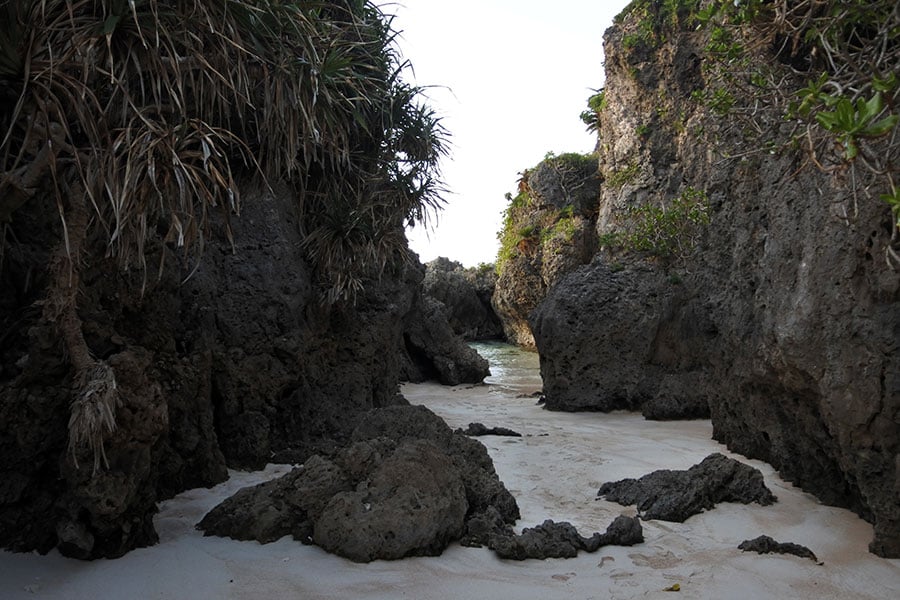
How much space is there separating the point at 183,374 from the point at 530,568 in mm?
2948

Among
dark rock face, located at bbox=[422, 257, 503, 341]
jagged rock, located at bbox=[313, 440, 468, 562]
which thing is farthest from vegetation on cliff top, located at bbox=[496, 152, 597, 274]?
jagged rock, located at bbox=[313, 440, 468, 562]

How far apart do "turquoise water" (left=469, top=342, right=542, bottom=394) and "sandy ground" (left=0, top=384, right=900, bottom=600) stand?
30.5 feet

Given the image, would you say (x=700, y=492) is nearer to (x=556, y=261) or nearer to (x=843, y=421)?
(x=843, y=421)

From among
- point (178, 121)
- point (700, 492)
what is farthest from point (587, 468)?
point (178, 121)

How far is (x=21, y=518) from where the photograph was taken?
3637 millimetres

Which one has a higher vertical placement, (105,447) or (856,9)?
(856,9)

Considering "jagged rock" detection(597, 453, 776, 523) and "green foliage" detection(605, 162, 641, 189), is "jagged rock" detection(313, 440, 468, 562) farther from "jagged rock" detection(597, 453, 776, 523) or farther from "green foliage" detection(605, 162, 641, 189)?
"green foliage" detection(605, 162, 641, 189)

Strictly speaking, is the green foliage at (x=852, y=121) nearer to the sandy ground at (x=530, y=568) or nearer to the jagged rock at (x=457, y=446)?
the sandy ground at (x=530, y=568)

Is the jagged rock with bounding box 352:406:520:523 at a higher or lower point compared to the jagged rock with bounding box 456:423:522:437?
higher

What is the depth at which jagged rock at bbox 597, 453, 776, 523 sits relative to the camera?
4594 millimetres

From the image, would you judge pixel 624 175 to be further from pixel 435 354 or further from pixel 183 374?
pixel 183 374

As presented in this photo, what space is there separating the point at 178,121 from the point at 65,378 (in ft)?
5.31

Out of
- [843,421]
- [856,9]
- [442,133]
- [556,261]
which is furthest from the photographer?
[556,261]

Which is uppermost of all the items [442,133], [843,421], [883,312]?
[442,133]
